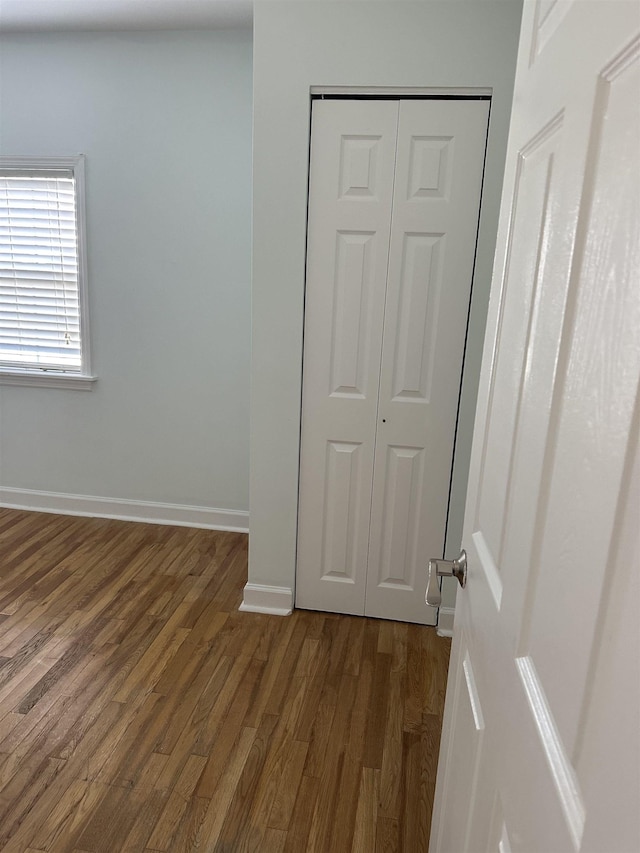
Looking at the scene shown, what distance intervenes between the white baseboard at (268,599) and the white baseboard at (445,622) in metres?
0.66

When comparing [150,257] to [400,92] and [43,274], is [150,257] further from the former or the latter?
[400,92]

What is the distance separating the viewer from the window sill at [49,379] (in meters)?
3.45

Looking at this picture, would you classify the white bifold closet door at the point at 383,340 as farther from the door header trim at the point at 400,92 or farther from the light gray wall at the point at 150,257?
the light gray wall at the point at 150,257

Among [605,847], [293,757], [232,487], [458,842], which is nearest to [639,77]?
[605,847]

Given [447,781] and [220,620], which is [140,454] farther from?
[447,781]

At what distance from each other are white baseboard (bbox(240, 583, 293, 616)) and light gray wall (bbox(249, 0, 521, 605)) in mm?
388

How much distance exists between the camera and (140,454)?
353 cm

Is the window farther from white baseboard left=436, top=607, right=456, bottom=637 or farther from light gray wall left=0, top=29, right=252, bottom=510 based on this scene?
white baseboard left=436, top=607, right=456, bottom=637

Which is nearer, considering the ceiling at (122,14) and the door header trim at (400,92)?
the door header trim at (400,92)

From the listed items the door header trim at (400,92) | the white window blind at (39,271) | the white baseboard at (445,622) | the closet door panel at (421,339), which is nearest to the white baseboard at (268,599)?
the closet door panel at (421,339)

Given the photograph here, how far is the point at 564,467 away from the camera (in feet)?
1.96

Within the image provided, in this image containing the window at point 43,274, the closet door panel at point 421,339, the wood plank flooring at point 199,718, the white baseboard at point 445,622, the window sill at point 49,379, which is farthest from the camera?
the window sill at point 49,379

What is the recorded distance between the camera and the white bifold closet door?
2236 mm

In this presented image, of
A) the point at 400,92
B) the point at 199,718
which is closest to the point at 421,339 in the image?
the point at 400,92
